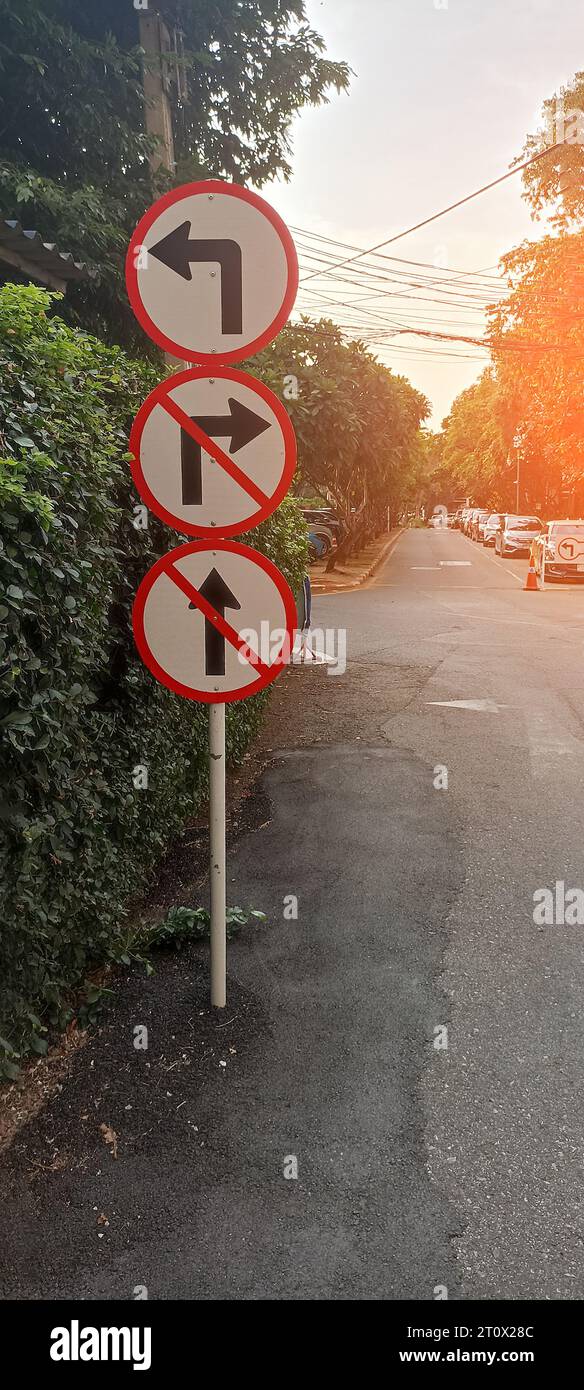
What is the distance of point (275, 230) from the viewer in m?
3.11

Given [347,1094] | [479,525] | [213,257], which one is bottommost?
[347,1094]

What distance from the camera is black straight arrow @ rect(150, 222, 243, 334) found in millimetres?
3092

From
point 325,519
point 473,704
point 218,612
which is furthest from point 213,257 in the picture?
point 325,519

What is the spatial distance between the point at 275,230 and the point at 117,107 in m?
9.23

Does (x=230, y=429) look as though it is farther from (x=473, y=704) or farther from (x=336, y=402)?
(x=336, y=402)

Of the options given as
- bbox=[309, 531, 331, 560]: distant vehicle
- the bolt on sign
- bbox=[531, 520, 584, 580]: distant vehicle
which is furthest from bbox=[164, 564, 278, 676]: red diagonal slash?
bbox=[309, 531, 331, 560]: distant vehicle

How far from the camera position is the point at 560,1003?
3.62 meters

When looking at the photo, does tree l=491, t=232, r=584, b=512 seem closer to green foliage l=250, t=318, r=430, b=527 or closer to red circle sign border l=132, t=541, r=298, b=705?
green foliage l=250, t=318, r=430, b=527

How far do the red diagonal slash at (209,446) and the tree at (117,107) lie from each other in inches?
282

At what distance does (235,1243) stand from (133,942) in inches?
64.8

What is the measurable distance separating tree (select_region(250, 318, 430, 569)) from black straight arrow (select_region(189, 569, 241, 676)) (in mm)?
7351

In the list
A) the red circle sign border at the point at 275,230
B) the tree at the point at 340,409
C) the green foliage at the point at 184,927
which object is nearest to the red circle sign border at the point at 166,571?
the red circle sign border at the point at 275,230

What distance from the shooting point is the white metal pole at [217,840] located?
3.36 metres

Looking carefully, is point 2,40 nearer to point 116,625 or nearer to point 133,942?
point 116,625
